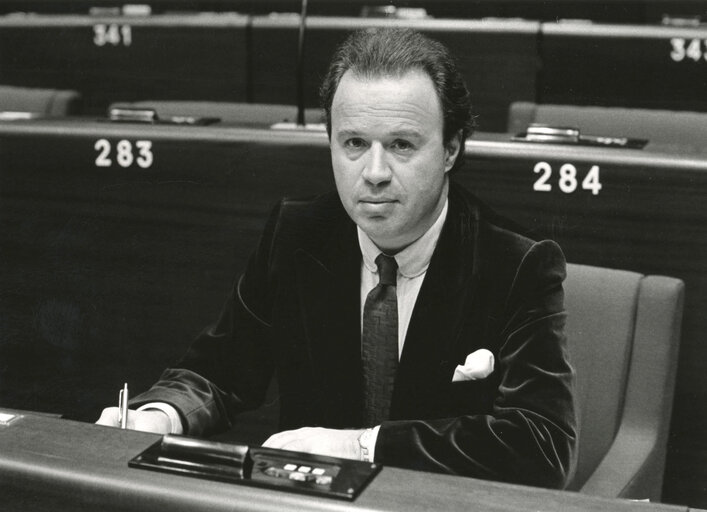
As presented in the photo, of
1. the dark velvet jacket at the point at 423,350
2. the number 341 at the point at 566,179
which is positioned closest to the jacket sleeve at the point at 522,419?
the dark velvet jacket at the point at 423,350

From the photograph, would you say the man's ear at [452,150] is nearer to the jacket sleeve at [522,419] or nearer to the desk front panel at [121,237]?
the jacket sleeve at [522,419]

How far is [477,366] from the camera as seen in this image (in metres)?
1.44

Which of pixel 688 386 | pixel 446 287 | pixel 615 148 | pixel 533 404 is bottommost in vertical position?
pixel 688 386

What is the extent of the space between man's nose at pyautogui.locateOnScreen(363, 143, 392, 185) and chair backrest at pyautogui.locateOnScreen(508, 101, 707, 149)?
4.32 feet

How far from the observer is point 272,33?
3504mm

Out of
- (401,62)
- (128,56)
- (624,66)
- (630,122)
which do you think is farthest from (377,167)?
(128,56)

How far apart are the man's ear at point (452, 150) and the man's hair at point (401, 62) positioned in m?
0.02

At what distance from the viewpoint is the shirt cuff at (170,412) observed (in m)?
1.38

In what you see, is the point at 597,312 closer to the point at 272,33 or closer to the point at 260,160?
the point at 260,160

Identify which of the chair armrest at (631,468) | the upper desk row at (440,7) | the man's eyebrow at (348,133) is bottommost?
the chair armrest at (631,468)

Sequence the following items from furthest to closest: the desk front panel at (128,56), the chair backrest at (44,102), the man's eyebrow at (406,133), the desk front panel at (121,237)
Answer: the desk front panel at (128,56) → the chair backrest at (44,102) → the desk front panel at (121,237) → the man's eyebrow at (406,133)

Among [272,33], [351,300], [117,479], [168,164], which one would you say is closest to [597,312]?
[351,300]

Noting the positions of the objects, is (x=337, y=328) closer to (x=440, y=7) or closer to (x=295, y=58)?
(x=295, y=58)

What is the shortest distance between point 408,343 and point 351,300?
0.11 meters
